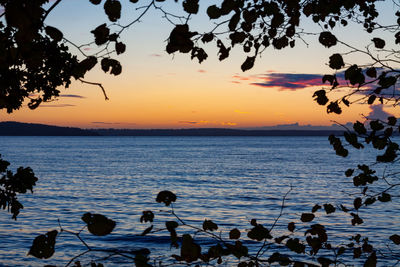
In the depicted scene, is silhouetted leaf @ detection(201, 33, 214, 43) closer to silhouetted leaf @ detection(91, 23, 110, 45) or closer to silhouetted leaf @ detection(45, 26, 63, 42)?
silhouetted leaf @ detection(91, 23, 110, 45)

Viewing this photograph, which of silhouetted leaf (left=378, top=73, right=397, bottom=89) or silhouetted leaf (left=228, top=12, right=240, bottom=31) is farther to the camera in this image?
silhouetted leaf (left=378, top=73, right=397, bottom=89)

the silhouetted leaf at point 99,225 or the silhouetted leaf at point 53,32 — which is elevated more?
the silhouetted leaf at point 53,32

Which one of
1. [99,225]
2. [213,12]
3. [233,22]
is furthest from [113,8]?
[99,225]

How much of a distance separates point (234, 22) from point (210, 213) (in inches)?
1203

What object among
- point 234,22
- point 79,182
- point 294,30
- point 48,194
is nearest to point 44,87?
point 294,30

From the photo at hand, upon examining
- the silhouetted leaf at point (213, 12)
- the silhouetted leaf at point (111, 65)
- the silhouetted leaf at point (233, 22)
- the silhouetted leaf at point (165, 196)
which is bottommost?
→ the silhouetted leaf at point (165, 196)

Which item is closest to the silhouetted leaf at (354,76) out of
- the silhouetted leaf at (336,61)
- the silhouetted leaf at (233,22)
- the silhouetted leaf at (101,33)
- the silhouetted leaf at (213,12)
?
the silhouetted leaf at (336,61)

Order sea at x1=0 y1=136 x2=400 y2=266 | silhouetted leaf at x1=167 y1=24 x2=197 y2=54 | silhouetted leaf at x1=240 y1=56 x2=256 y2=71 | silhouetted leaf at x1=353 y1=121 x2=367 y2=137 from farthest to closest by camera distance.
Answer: sea at x1=0 y1=136 x2=400 y2=266, silhouetted leaf at x1=353 y1=121 x2=367 y2=137, silhouetted leaf at x1=240 y1=56 x2=256 y2=71, silhouetted leaf at x1=167 y1=24 x2=197 y2=54

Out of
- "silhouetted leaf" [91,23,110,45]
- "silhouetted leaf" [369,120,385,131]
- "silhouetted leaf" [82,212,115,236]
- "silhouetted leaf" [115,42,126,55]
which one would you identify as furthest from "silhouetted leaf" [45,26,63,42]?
"silhouetted leaf" [369,120,385,131]

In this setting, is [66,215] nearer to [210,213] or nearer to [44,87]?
[210,213]

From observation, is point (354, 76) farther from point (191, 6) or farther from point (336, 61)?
point (191, 6)

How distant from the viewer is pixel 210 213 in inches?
1319

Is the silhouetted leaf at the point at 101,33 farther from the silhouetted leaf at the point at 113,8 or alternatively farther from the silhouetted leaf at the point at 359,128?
the silhouetted leaf at the point at 359,128

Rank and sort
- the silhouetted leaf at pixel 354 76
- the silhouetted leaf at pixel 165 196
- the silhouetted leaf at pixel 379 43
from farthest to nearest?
the silhouetted leaf at pixel 379 43
the silhouetted leaf at pixel 354 76
the silhouetted leaf at pixel 165 196
